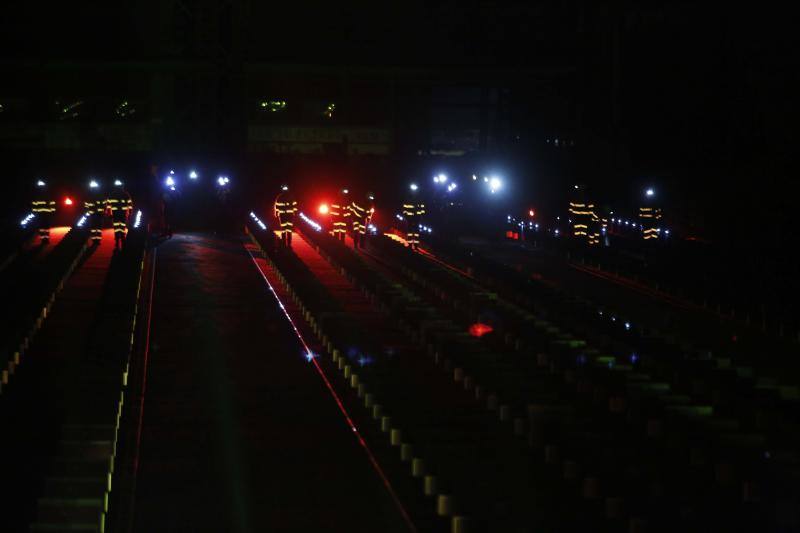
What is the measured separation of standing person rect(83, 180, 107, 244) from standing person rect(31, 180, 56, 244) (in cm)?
139

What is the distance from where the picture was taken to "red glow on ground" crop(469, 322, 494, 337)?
25428 millimetres

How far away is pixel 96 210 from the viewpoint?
1754 inches

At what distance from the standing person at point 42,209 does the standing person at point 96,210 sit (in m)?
1.39

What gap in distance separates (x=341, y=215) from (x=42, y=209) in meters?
10.3

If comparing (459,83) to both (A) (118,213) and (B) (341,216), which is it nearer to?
(B) (341,216)

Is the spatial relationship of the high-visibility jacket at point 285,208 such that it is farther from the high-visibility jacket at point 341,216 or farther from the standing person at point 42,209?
the standing person at point 42,209

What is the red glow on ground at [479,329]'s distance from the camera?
25.4 m

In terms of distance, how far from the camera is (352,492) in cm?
1384

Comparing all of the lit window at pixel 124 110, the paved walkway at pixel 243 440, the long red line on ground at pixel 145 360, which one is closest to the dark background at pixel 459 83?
the lit window at pixel 124 110

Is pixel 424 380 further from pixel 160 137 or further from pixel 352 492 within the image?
pixel 160 137

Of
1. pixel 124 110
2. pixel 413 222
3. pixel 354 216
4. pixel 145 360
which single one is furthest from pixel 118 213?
pixel 124 110

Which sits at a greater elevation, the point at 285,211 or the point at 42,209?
the point at 285,211

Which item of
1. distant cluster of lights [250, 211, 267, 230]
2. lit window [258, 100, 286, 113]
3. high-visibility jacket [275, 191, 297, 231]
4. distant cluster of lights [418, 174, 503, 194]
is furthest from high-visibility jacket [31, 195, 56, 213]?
lit window [258, 100, 286, 113]

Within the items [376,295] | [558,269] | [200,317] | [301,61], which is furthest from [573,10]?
[200,317]
